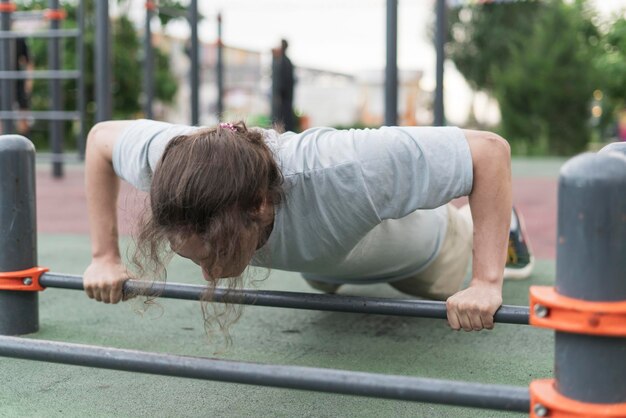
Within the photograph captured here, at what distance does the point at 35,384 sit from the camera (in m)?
1.40

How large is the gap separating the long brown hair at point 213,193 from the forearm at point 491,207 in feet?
1.18

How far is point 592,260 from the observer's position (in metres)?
0.89

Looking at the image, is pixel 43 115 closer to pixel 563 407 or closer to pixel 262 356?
pixel 262 356

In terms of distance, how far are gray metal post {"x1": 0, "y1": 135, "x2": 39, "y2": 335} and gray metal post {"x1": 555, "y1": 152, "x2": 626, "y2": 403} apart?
112 centimetres

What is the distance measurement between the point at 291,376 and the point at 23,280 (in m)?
0.85

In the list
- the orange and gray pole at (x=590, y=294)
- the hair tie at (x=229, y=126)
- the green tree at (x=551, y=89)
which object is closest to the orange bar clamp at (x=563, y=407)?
the orange and gray pole at (x=590, y=294)

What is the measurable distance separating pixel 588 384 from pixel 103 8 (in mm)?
2615

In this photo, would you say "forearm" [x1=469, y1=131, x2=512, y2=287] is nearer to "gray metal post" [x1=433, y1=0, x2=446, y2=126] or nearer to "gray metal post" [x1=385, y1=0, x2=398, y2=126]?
"gray metal post" [x1=385, y1=0, x2=398, y2=126]

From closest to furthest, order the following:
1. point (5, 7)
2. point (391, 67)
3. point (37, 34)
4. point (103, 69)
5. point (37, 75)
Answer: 1. point (391, 67)
2. point (103, 69)
3. point (5, 7)
4. point (37, 34)
5. point (37, 75)

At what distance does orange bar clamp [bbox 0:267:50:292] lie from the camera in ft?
5.18

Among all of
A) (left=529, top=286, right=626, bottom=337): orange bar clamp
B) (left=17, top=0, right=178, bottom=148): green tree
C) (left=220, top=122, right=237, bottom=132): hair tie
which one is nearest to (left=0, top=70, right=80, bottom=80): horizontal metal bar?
(left=220, top=122, right=237, bottom=132): hair tie

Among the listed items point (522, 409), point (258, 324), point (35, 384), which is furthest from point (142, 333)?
point (522, 409)

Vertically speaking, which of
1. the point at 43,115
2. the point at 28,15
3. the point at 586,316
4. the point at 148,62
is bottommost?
the point at 586,316

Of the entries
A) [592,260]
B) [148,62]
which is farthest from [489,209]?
[148,62]
